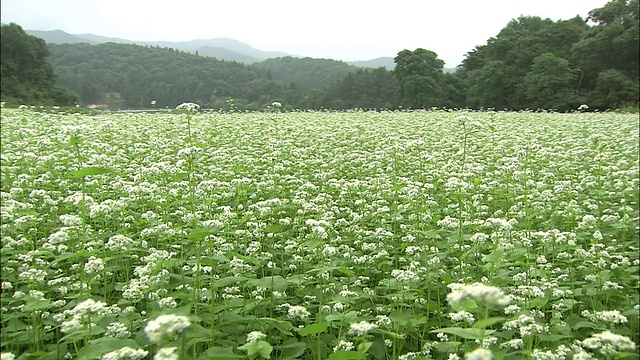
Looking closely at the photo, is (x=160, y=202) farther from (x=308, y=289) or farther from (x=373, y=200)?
(x=373, y=200)

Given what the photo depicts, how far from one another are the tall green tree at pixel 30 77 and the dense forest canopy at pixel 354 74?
0.05m

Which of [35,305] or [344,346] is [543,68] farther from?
[35,305]

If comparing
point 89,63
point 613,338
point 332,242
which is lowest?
point 332,242

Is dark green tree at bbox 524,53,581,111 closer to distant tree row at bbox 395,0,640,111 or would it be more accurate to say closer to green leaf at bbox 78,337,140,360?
distant tree row at bbox 395,0,640,111

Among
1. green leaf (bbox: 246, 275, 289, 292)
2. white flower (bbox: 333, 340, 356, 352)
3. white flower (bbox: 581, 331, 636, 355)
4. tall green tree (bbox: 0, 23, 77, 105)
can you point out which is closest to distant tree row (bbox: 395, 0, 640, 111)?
white flower (bbox: 581, 331, 636, 355)

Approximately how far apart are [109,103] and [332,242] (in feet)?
67.4

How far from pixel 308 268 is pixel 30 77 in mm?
19954

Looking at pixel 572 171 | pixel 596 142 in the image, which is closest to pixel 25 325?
pixel 572 171

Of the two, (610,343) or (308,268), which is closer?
(610,343)

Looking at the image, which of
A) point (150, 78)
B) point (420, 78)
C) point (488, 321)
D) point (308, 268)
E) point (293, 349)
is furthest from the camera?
point (420, 78)

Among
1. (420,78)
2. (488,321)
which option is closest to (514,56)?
(420,78)

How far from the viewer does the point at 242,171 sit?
817 cm

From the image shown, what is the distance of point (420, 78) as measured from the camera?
149 feet

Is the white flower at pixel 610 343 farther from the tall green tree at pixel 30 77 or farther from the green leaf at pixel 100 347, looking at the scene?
the tall green tree at pixel 30 77
